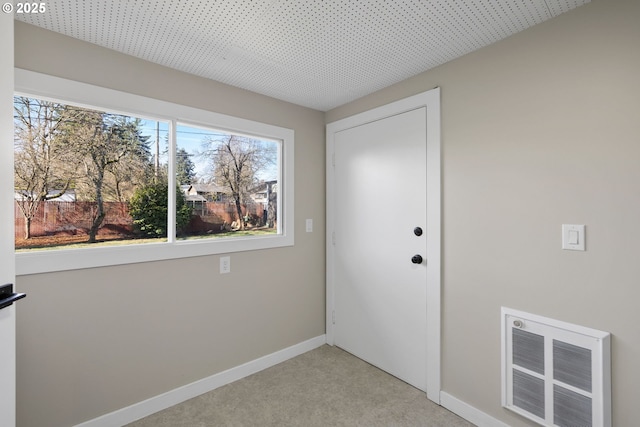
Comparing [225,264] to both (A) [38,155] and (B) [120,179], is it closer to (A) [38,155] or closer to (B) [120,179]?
(B) [120,179]

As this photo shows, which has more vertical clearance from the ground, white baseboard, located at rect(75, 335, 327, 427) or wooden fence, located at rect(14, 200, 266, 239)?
wooden fence, located at rect(14, 200, 266, 239)

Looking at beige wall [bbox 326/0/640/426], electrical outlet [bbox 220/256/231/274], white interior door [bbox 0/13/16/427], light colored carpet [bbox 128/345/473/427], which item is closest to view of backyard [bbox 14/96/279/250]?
electrical outlet [bbox 220/256/231/274]

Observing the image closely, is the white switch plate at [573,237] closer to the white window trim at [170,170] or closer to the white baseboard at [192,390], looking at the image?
the white window trim at [170,170]

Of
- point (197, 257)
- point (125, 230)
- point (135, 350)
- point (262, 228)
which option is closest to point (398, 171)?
point (262, 228)

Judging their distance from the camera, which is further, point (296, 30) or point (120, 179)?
point (120, 179)

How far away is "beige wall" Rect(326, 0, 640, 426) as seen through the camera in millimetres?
1335

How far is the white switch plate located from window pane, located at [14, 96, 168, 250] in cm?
241

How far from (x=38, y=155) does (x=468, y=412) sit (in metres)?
2.99

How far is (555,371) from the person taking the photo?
59.1 inches

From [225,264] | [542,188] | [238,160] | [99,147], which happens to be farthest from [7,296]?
[542,188]

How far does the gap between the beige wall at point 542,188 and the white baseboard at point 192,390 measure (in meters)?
1.31

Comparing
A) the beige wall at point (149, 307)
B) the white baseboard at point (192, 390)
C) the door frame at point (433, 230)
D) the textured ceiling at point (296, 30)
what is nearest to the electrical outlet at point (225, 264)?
the beige wall at point (149, 307)

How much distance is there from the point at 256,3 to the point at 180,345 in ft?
7.07

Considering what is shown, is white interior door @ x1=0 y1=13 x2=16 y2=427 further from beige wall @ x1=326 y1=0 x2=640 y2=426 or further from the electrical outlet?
beige wall @ x1=326 y1=0 x2=640 y2=426
